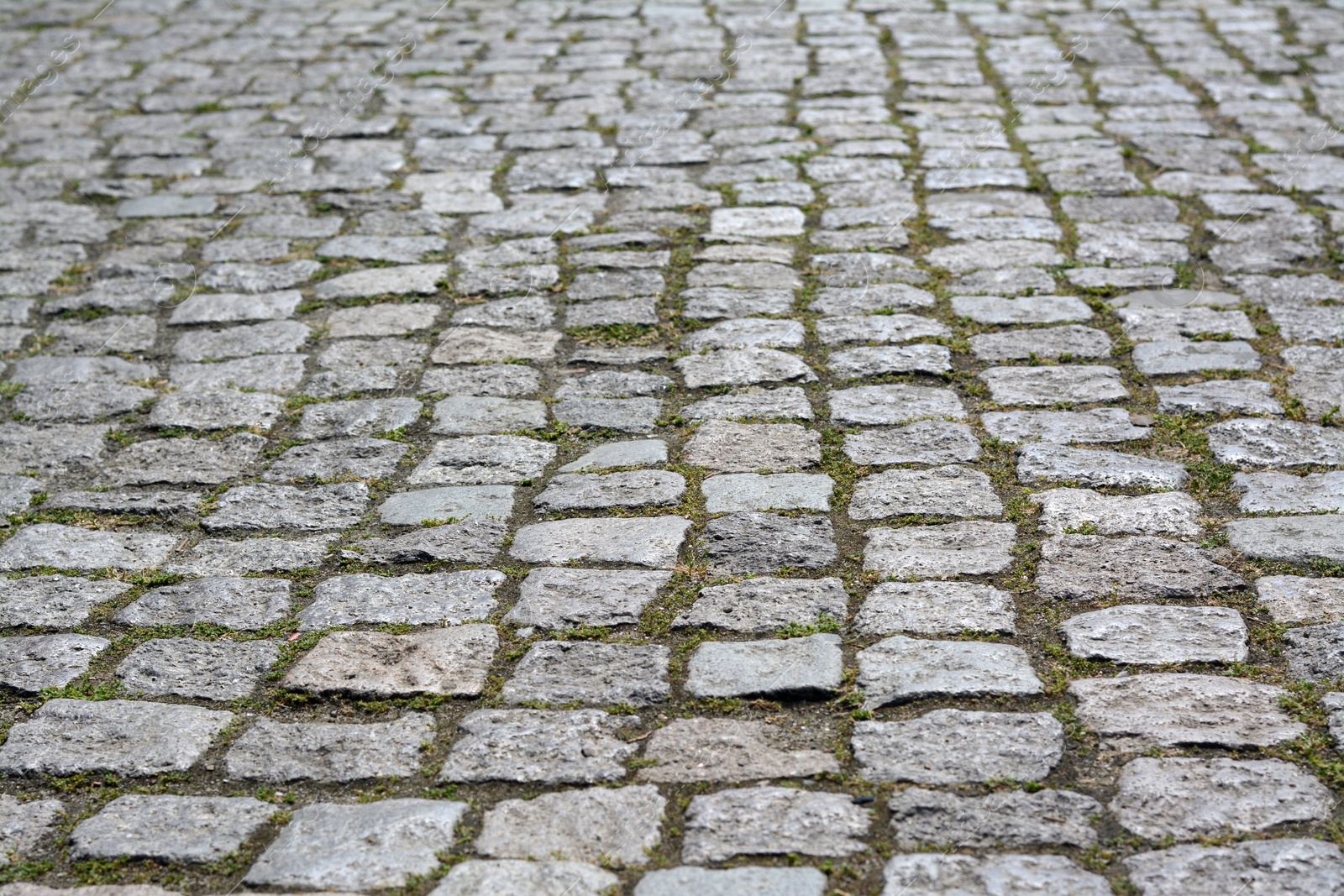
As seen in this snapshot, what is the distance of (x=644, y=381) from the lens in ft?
13.5

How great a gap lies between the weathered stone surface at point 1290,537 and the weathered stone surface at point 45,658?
2.56 metres

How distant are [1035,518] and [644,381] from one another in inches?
51.8

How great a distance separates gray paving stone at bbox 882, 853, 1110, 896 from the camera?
7.12ft

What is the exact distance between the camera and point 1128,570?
306 cm

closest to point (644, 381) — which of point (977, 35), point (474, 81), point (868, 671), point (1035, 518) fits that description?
point (1035, 518)

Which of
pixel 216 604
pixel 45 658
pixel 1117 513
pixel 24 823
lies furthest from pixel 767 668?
pixel 45 658

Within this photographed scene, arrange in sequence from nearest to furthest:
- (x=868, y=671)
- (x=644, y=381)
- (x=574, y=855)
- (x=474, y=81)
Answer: (x=574, y=855), (x=868, y=671), (x=644, y=381), (x=474, y=81)

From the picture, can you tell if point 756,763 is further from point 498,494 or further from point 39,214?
point 39,214

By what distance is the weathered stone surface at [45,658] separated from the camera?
288cm

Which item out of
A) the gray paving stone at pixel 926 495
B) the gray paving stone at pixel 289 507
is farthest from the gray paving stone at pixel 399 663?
the gray paving stone at pixel 926 495

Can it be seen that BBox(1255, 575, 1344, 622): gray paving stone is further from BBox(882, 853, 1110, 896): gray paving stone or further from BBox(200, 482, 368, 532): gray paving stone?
BBox(200, 482, 368, 532): gray paving stone

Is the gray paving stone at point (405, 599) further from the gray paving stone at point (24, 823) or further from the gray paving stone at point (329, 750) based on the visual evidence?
the gray paving stone at point (24, 823)

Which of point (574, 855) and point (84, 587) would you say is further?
point (84, 587)

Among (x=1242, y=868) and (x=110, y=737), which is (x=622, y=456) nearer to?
(x=110, y=737)
